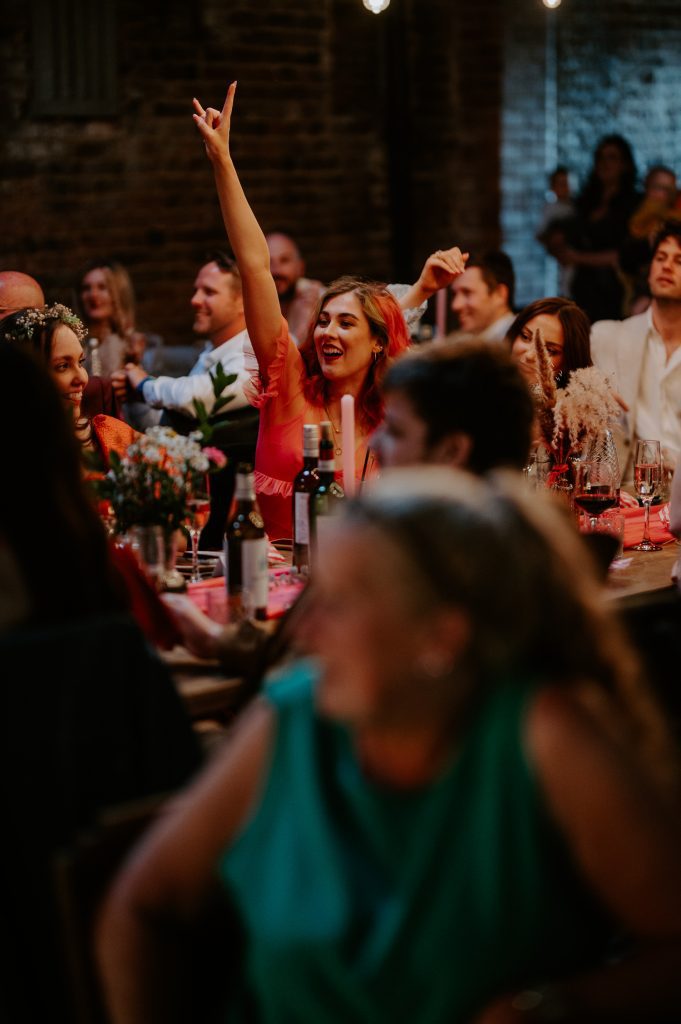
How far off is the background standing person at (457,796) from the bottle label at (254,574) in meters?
1.22

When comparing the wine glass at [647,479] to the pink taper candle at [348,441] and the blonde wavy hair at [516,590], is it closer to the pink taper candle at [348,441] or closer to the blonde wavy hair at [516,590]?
the pink taper candle at [348,441]

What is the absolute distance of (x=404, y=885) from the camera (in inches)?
48.8

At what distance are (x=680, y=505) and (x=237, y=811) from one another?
183cm

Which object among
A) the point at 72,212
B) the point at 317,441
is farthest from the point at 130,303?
the point at 317,441

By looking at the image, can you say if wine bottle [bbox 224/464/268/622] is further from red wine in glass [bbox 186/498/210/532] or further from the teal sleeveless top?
the teal sleeveless top

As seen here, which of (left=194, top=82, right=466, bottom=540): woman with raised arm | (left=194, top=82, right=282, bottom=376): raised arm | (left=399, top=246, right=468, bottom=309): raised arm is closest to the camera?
(left=194, top=82, right=282, bottom=376): raised arm

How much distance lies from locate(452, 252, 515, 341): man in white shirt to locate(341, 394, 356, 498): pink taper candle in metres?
3.36

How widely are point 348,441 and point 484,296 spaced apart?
3.50 meters

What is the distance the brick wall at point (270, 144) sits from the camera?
23.3ft

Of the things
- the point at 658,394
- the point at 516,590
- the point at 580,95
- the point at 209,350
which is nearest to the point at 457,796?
the point at 516,590

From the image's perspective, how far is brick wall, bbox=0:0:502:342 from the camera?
23.3ft

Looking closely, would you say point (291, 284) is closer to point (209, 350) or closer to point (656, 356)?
point (209, 350)

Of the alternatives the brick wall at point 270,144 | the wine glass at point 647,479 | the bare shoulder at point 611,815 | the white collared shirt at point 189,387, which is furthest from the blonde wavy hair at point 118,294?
the bare shoulder at point 611,815

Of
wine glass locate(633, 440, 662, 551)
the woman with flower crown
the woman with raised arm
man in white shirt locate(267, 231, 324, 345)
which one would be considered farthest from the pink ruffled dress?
man in white shirt locate(267, 231, 324, 345)
